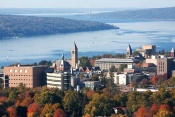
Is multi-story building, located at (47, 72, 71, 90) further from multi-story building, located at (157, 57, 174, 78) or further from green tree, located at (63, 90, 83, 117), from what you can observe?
multi-story building, located at (157, 57, 174, 78)

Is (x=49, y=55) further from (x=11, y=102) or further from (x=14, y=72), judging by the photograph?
(x=11, y=102)

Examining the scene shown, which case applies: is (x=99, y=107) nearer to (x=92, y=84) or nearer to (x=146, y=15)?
(x=92, y=84)

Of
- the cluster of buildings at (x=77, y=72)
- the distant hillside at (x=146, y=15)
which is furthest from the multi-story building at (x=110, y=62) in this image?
the distant hillside at (x=146, y=15)

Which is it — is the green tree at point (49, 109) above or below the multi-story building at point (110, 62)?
below

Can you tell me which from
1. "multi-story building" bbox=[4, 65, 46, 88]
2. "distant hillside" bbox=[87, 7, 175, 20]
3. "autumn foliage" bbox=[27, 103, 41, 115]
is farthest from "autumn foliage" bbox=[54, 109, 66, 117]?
"distant hillside" bbox=[87, 7, 175, 20]

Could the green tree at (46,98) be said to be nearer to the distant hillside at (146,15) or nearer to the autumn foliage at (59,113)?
the autumn foliage at (59,113)

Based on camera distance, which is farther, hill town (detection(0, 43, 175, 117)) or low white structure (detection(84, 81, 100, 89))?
low white structure (detection(84, 81, 100, 89))

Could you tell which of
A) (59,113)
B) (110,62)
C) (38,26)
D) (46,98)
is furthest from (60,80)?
(38,26)
